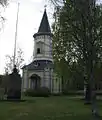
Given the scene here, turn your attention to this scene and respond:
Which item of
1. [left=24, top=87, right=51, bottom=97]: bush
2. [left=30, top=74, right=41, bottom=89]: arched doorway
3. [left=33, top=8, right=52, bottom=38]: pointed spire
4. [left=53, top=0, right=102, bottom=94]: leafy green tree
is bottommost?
[left=24, top=87, right=51, bottom=97]: bush

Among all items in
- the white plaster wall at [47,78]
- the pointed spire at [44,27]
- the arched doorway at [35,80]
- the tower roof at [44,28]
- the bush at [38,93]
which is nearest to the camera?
the bush at [38,93]

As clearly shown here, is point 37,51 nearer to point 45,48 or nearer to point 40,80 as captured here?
point 45,48

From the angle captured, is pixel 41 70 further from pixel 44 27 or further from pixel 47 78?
pixel 44 27

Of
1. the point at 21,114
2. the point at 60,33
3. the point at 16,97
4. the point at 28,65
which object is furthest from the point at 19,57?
the point at 21,114

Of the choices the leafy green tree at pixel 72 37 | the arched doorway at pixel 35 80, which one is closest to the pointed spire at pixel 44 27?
the arched doorway at pixel 35 80

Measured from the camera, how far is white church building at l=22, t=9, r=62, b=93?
60.2 meters

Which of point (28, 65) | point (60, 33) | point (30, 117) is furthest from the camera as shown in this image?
point (28, 65)

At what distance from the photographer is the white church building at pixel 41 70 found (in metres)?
60.2

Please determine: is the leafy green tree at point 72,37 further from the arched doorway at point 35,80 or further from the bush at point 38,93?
the arched doorway at point 35,80

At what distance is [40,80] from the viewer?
199 ft

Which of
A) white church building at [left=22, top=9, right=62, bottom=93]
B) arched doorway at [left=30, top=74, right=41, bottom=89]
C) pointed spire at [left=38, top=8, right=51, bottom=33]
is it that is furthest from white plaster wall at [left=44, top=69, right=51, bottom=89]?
pointed spire at [left=38, top=8, right=51, bottom=33]

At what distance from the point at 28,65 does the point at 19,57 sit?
5313mm

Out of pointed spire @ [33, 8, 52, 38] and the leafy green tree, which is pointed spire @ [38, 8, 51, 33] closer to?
pointed spire @ [33, 8, 52, 38]

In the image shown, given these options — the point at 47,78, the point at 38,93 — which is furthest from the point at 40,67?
the point at 38,93
